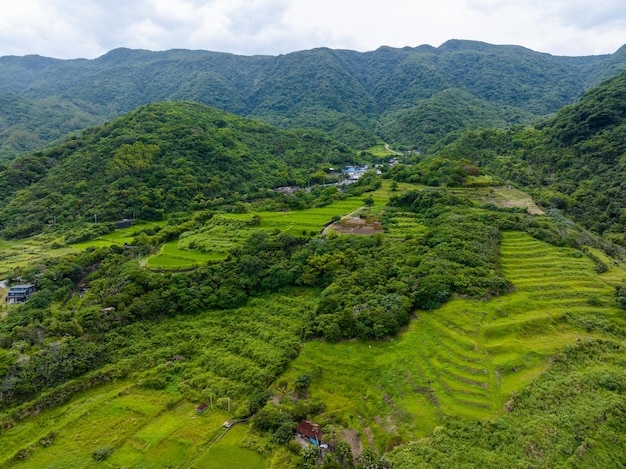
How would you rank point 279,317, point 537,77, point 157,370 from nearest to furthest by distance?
point 157,370
point 279,317
point 537,77

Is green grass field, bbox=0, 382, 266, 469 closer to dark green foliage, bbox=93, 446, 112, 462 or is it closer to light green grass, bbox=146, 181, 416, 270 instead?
dark green foliage, bbox=93, 446, 112, 462

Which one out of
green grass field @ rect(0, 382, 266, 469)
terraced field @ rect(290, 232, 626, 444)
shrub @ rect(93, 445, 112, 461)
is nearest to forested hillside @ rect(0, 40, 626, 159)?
terraced field @ rect(290, 232, 626, 444)

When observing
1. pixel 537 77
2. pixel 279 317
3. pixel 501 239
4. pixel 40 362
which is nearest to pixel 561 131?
pixel 501 239

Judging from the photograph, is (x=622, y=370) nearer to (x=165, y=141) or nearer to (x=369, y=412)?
(x=369, y=412)

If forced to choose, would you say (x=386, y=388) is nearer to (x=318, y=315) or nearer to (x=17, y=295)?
(x=318, y=315)

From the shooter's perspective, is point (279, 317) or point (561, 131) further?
point (561, 131)

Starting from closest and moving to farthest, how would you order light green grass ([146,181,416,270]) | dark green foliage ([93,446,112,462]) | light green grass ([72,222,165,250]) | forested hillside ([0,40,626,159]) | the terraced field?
dark green foliage ([93,446,112,462]), the terraced field, light green grass ([146,181,416,270]), light green grass ([72,222,165,250]), forested hillside ([0,40,626,159])

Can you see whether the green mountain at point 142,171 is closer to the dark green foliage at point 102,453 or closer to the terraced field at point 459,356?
the dark green foliage at point 102,453
